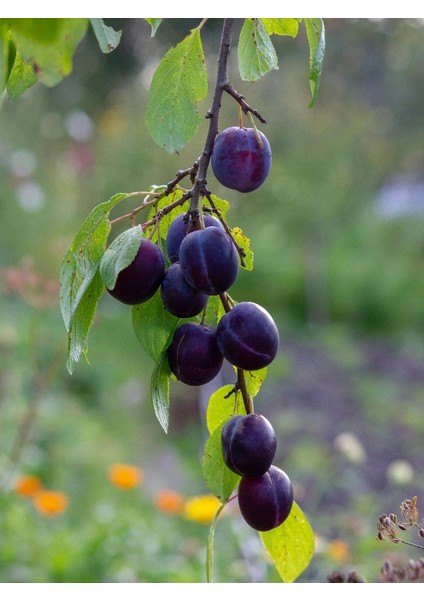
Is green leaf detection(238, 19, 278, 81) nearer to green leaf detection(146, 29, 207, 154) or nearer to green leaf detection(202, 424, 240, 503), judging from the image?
green leaf detection(146, 29, 207, 154)

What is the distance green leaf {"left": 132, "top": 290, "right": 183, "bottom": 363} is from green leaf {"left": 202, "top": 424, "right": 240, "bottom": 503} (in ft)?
0.28

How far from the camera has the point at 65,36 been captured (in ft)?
1.33

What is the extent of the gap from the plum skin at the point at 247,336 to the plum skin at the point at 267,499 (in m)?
0.09

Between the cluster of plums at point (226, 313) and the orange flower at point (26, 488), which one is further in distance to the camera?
the orange flower at point (26, 488)

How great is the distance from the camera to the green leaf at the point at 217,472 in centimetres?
60

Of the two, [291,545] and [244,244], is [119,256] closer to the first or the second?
[244,244]

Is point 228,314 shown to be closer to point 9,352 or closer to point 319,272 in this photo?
point 9,352

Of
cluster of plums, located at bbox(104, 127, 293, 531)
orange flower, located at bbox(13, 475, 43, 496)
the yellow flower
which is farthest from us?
orange flower, located at bbox(13, 475, 43, 496)

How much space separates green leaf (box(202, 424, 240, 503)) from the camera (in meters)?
0.60

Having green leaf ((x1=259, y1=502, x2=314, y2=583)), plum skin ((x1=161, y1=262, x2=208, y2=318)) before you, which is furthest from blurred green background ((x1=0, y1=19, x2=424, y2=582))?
plum skin ((x1=161, y1=262, x2=208, y2=318))

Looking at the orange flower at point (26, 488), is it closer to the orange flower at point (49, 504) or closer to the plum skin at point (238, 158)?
the orange flower at point (49, 504)

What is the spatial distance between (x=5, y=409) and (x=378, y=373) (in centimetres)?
231

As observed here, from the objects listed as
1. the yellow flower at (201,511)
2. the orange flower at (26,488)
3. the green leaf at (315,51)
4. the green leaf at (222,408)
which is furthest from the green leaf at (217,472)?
the orange flower at (26,488)
